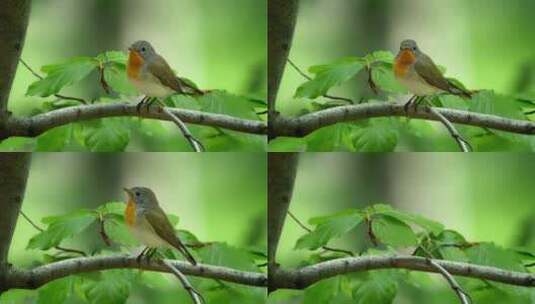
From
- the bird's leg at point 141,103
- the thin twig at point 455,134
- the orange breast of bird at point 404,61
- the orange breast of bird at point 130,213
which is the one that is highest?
the orange breast of bird at point 404,61

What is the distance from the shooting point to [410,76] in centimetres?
228

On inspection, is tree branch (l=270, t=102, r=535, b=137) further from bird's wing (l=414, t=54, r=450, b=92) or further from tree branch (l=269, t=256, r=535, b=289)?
tree branch (l=269, t=256, r=535, b=289)

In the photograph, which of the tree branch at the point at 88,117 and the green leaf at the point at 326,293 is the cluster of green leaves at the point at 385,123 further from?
the green leaf at the point at 326,293

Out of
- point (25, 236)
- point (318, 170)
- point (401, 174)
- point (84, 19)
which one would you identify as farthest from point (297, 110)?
point (25, 236)

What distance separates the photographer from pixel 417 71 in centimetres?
228

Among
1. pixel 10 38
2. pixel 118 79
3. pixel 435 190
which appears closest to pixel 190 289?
pixel 118 79

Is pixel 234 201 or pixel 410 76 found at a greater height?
pixel 410 76

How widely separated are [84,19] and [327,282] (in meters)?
0.94

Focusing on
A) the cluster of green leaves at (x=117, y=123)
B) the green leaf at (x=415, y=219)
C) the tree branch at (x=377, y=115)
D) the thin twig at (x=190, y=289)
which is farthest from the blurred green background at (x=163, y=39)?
the green leaf at (x=415, y=219)

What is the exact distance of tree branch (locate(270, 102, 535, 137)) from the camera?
90.3 inches

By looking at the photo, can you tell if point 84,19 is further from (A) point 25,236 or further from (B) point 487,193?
(B) point 487,193

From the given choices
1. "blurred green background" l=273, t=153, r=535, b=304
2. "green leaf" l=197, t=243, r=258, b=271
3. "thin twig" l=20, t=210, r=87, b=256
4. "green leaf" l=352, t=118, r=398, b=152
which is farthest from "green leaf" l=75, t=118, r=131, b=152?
"green leaf" l=352, t=118, r=398, b=152

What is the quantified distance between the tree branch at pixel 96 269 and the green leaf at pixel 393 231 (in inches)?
14.4

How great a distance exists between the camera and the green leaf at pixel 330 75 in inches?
91.1
